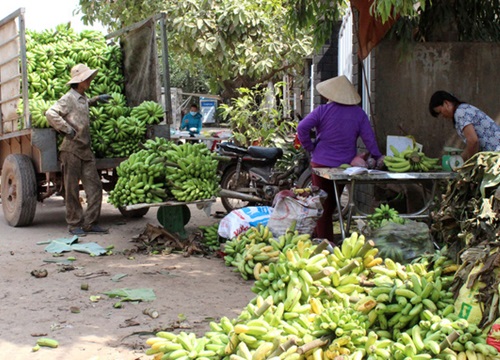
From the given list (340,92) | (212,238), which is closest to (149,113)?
(212,238)

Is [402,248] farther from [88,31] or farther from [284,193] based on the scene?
[88,31]

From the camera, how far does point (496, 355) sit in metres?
2.99

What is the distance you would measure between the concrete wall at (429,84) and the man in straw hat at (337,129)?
1164 mm

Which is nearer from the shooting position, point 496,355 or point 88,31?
point 496,355

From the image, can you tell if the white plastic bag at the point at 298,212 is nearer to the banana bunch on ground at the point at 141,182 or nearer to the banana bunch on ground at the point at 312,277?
the banana bunch on ground at the point at 141,182

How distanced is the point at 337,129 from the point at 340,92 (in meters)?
0.41

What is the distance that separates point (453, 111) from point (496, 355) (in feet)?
12.8

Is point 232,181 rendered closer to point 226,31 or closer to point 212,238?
point 212,238

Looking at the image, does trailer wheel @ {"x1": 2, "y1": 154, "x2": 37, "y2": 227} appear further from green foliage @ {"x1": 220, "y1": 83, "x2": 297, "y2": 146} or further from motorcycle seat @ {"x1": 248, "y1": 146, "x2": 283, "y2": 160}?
green foliage @ {"x1": 220, "y1": 83, "x2": 297, "y2": 146}

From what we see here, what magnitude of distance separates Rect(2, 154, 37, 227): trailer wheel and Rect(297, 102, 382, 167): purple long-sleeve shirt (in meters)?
3.97

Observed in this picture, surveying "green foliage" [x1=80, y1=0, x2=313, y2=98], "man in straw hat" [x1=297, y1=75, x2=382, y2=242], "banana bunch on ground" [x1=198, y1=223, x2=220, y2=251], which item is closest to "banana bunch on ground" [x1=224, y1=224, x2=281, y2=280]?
"banana bunch on ground" [x1=198, y1=223, x2=220, y2=251]

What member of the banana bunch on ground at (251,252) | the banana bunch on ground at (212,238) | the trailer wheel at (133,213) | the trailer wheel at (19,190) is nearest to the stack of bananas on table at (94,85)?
the trailer wheel at (19,190)

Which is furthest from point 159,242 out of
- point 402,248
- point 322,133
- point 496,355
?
point 496,355

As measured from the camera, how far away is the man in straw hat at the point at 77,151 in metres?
8.30
